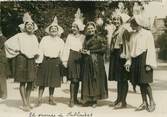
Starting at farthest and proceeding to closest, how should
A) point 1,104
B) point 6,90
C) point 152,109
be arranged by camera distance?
point 6,90 < point 1,104 < point 152,109

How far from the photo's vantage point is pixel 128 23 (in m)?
5.92

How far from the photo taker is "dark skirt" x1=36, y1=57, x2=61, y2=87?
238 inches

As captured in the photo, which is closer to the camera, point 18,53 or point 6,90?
point 18,53

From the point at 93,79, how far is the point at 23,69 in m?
0.83

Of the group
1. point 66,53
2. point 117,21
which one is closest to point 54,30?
point 66,53

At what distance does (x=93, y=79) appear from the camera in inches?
235

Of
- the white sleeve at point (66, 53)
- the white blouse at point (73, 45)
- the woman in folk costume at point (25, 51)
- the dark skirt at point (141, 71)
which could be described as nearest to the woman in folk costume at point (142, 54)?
the dark skirt at point (141, 71)

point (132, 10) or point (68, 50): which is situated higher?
point (132, 10)

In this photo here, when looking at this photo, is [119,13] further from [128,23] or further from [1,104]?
[1,104]

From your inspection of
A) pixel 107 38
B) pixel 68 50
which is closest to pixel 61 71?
pixel 68 50

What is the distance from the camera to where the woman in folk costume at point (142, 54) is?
5.67 m

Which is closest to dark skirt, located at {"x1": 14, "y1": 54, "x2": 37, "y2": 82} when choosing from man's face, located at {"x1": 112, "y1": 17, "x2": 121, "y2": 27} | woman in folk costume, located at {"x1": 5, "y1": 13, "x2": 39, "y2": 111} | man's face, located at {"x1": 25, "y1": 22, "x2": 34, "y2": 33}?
woman in folk costume, located at {"x1": 5, "y1": 13, "x2": 39, "y2": 111}

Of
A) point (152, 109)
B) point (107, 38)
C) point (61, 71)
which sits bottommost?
point (152, 109)

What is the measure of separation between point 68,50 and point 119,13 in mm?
758
